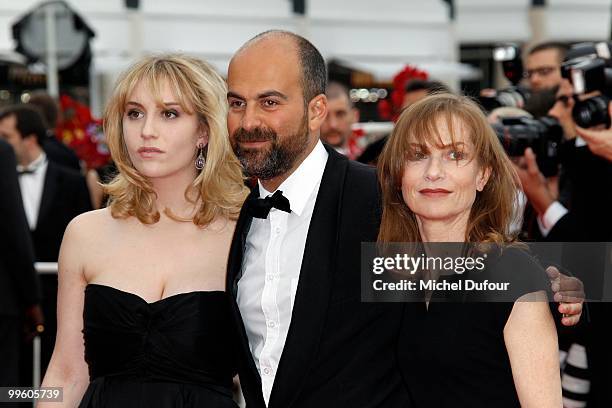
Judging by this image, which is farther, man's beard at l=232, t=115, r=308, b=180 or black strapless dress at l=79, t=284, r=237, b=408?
black strapless dress at l=79, t=284, r=237, b=408

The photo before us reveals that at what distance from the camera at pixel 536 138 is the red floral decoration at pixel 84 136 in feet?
12.9

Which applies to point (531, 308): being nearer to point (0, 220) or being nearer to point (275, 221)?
point (275, 221)

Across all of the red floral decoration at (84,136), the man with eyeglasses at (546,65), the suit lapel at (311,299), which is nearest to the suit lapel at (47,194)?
the red floral decoration at (84,136)

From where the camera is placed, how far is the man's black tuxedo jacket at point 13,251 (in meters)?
5.02

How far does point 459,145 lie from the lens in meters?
2.51

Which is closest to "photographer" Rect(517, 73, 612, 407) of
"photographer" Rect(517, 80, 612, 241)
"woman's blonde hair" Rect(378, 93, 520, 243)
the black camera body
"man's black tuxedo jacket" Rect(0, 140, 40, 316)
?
"photographer" Rect(517, 80, 612, 241)

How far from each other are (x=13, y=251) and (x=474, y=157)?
3286mm

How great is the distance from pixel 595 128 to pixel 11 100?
11307 millimetres

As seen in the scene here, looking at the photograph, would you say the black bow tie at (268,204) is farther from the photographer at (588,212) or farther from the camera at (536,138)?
the camera at (536,138)

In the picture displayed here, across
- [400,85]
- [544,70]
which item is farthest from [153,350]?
[400,85]

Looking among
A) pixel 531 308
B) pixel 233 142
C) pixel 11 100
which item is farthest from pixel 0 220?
pixel 11 100

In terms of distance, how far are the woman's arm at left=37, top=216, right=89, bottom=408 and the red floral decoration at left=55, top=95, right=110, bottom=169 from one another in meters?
4.41

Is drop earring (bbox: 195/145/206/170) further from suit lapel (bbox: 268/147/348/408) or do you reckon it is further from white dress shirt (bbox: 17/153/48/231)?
white dress shirt (bbox: 17/153/48/231)

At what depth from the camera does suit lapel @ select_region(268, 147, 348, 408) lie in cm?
246
